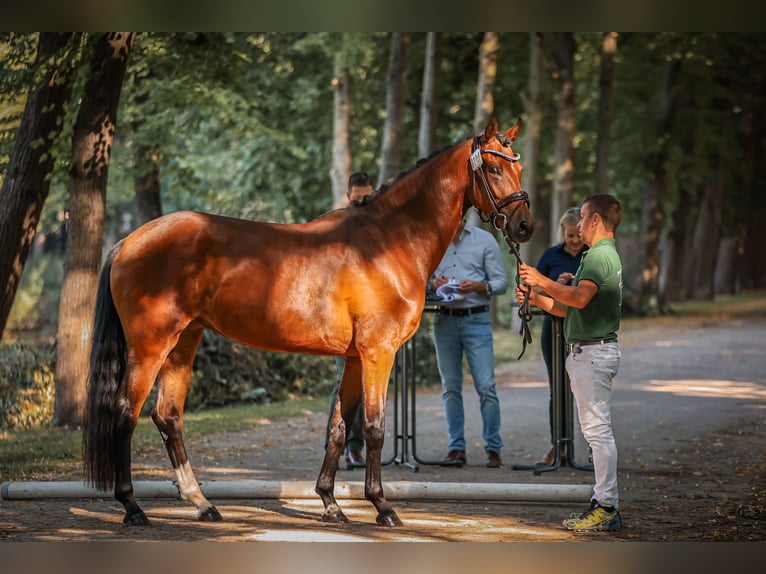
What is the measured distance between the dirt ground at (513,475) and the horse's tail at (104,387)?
382 millimetres

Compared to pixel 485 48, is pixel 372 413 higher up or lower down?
lower down

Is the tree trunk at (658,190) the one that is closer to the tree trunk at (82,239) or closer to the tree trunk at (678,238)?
the tree trunk at (678,238)

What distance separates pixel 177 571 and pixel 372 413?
1.78m

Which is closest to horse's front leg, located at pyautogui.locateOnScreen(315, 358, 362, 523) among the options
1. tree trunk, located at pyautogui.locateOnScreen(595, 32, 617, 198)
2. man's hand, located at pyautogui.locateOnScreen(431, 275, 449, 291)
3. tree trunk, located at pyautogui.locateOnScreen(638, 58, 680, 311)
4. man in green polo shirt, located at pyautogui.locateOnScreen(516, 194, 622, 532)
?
man in green polo shirt, located at pyautogui.locateOnScreen(516, 194, 622, 532)

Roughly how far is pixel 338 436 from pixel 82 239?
6.01 metres

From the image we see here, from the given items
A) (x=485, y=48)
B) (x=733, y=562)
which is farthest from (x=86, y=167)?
(x=485, y=48)

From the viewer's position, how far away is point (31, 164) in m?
10.5

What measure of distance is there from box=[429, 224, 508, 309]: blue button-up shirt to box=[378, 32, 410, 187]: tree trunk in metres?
8.59

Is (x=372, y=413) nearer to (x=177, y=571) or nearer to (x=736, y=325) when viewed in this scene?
(x=177, y=571)

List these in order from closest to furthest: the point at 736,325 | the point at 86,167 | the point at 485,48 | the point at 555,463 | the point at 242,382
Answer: the point at 555,463, the point at 86,167, the point at 242,382, the point at 485,48, the point at 736,325

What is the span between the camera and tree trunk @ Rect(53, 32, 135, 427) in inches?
459

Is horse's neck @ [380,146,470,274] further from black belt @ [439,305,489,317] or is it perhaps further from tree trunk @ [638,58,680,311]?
tree trunk @ [638,58,680,311]

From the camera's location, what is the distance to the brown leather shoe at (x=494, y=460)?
9.49 metres

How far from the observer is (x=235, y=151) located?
83.0 ft
